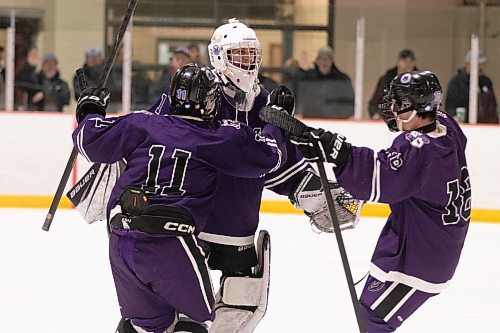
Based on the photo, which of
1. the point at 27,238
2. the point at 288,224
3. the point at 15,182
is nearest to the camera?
the point at 27,238

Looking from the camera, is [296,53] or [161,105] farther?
[296,53]

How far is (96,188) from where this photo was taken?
3.41 m

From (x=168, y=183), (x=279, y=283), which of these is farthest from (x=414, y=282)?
(x=279, y=283)

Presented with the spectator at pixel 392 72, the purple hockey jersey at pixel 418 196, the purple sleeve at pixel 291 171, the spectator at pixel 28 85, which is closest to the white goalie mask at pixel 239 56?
the purple sleeve at pixel 291 171

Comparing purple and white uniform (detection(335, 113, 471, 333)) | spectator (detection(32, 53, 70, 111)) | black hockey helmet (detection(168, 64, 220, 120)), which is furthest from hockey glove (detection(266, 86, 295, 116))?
spectator (detection(32, 53, 70, 111))

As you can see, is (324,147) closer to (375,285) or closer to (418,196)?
(418,196)

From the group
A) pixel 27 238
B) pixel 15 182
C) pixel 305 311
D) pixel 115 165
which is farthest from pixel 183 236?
pixel 15 182

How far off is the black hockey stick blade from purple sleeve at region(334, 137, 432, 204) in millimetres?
158

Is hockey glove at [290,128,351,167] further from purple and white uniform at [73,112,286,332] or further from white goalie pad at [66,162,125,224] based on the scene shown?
white goalie pad at [66,162,125,224]

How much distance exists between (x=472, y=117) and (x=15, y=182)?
3256mm

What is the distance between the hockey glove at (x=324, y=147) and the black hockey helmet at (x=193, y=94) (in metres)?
0.29

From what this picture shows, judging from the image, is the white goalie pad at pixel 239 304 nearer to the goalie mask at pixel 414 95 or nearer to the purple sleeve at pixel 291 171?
the purple sleeve at pixel 291 171

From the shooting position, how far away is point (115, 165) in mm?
3406

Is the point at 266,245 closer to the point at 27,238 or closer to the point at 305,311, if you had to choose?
the point at 305,311
